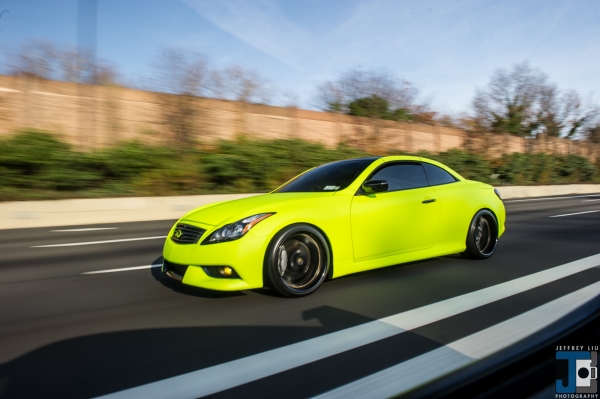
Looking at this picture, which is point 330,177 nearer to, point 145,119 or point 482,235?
point 482,235

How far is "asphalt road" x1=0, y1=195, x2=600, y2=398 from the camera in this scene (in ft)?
9.55

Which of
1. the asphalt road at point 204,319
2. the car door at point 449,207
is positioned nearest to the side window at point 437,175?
the car door at point 449,207

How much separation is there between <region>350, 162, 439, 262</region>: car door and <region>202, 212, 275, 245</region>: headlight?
109cm

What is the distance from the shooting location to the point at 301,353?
3230 mm

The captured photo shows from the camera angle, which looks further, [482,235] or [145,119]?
[145,119]

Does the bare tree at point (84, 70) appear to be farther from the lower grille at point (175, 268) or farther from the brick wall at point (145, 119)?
the lower grille at point (175, 268)

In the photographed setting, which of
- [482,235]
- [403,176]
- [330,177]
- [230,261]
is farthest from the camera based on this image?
[482,235]

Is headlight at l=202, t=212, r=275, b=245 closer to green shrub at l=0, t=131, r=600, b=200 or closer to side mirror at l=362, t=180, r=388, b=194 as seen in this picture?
side mirror at l=362, t=180, r=388, b=194

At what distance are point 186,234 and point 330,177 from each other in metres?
1.79

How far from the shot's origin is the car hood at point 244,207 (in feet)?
15.0

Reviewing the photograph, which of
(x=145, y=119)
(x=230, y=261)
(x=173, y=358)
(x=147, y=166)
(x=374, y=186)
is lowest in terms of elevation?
(x=173, y=358)

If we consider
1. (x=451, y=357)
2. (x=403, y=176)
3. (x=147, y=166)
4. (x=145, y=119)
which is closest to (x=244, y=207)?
(x=403, y=176)

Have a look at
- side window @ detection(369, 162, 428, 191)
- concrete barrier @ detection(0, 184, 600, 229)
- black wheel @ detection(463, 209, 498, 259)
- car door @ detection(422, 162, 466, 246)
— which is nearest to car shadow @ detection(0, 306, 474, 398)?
side window @ detection(369, 162, 428, 191)

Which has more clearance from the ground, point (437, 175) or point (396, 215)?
point (437, 175)
